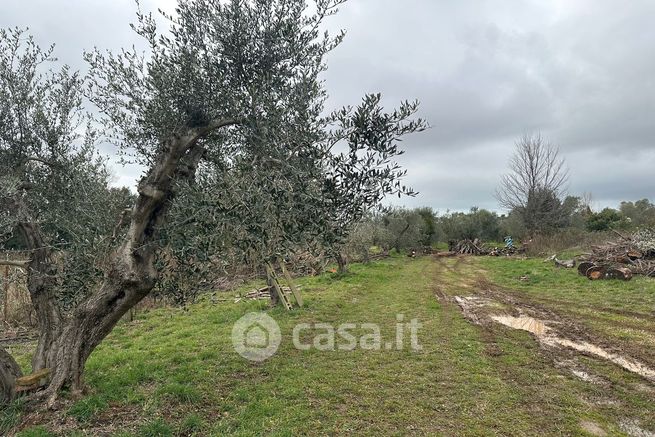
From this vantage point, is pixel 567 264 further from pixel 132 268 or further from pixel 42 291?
pixel 42 291

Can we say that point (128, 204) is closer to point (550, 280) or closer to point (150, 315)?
point (150, 315)

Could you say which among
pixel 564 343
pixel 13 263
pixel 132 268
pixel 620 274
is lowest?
pixel 564 343

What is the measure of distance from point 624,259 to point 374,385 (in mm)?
16707

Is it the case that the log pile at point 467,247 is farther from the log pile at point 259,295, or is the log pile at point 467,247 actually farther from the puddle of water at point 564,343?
the puddle of water at point 564,343

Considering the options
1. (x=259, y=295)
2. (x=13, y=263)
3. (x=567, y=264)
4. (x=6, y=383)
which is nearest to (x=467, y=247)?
(x=567, y=264)

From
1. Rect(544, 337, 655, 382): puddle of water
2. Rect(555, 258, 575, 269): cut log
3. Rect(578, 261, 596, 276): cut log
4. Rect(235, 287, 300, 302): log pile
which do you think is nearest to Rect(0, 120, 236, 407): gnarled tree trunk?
Rect(544, 337, 655, 382): puddle of water

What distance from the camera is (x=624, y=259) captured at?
17.9 m

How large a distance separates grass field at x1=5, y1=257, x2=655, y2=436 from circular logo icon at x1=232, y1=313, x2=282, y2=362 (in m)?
0.25

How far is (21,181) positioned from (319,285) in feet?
47.0

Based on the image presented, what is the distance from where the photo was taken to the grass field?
5.27m

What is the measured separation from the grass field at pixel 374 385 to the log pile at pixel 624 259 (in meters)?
4.45

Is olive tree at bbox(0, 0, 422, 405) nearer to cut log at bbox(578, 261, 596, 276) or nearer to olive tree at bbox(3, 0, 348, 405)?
olive tree at bbox(3, 0, 348, 405)

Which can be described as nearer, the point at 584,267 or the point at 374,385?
the point at 374,385

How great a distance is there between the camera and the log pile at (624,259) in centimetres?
1599
